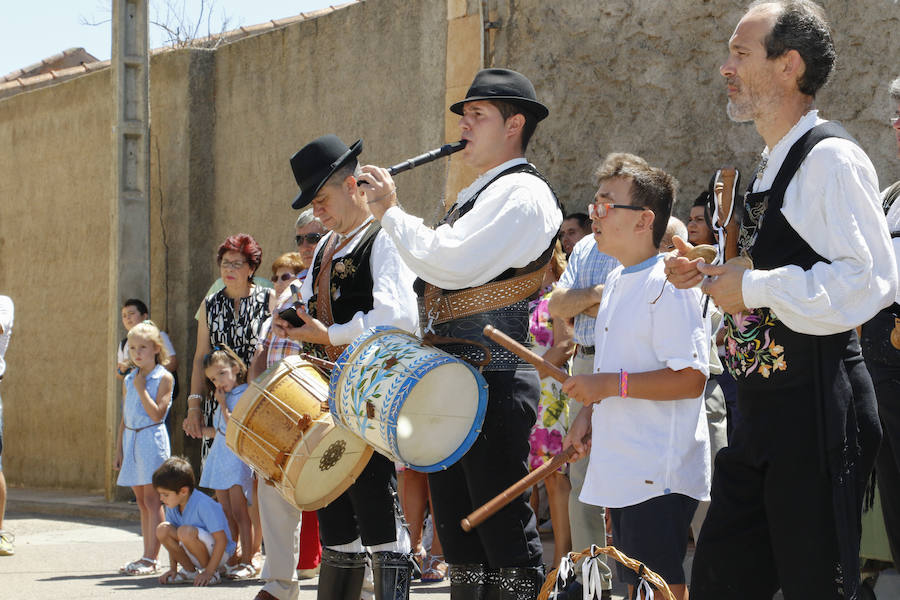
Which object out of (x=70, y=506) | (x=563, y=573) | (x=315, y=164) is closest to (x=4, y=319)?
(x=70, y=506)

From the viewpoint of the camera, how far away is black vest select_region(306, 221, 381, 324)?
447 centimetres

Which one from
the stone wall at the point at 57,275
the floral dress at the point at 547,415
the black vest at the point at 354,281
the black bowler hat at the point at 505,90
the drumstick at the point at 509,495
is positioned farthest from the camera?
the stone wall at the point at 57,275

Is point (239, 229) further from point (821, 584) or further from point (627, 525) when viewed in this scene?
point (821, 584)

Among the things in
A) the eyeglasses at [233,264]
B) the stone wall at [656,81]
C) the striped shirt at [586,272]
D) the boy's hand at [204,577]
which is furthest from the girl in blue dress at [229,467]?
the striped shirt at [586,272]

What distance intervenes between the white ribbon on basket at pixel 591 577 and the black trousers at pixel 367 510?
1.62 meters

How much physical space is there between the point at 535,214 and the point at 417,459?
2.84 ft

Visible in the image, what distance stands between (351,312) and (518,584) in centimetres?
131

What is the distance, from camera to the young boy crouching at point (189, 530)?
681 cm

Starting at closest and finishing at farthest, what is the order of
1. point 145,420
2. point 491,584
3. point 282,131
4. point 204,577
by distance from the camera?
point 491,584, point 204,577, point 145,420, point 282,131

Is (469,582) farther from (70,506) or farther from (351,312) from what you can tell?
(70,506)

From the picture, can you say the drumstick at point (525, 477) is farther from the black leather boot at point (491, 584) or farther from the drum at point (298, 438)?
Result: the drum at point (298, 438)

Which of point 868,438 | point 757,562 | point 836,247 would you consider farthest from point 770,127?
point 757,562

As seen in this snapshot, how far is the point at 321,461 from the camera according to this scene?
14.1ft

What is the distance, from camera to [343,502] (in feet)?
14.9
